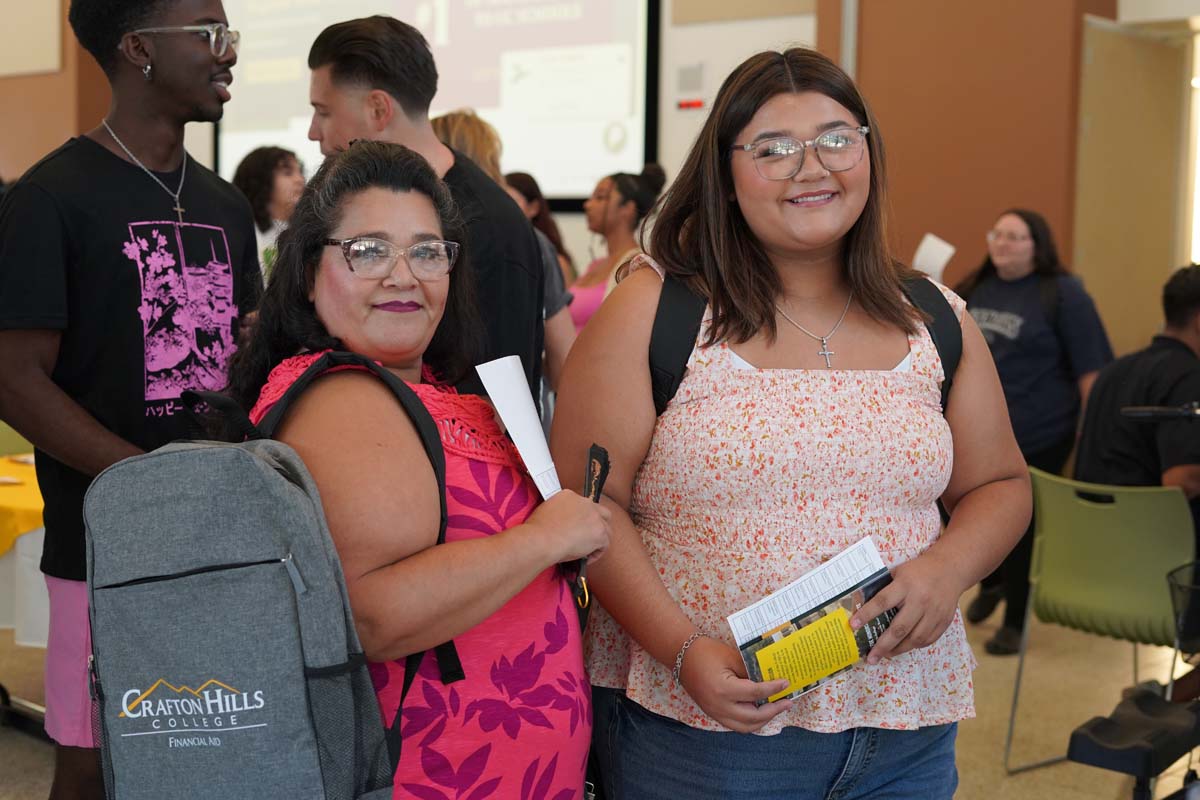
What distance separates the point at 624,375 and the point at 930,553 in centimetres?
46

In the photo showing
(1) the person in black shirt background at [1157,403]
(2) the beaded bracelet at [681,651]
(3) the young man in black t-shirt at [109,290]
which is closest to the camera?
(2) the beaded bracelet at [681,651]

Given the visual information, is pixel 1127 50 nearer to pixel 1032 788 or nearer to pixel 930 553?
pixel 1032 788

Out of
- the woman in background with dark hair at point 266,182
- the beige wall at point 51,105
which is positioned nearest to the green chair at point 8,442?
the woman in background with dark hair at point 266,182

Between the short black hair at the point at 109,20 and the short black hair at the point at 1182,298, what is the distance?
309 centimetres

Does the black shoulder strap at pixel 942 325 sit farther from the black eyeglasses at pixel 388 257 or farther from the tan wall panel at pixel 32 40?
the tan wall panel at pixel 32 40

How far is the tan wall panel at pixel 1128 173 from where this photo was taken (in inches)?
241

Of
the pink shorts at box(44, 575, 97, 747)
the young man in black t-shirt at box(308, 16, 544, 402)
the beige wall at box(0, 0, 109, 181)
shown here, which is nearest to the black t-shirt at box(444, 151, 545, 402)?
the young man in black t-shirt at box(308, 16, 544, 402)

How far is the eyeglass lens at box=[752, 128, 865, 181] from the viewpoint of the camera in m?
1.56

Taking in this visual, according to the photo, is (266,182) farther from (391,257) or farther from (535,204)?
(391,257)

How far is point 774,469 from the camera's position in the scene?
1497 millimetres

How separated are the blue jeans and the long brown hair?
0.52 metres

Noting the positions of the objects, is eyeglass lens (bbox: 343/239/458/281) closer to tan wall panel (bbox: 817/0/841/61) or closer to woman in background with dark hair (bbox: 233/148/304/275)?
woman in background with dark hair (bbox: 233/148/304/275)

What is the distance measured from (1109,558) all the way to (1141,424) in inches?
21.5

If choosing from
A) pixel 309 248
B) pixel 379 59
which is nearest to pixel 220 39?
pixel 379 59
